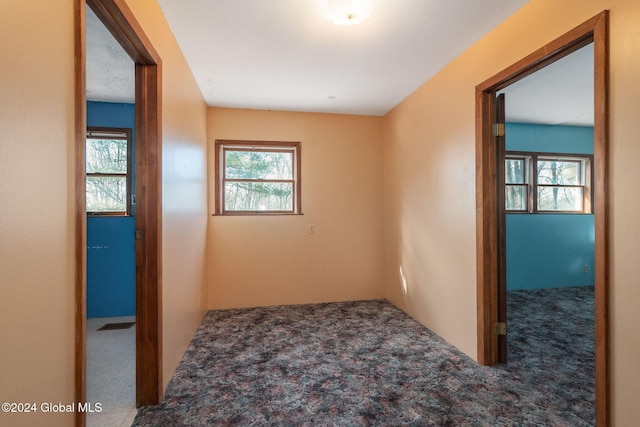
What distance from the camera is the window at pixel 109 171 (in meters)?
3.49

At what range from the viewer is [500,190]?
7.50ft

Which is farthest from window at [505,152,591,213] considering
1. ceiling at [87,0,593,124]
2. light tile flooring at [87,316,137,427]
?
light tile flooring at [87,316,137,427]

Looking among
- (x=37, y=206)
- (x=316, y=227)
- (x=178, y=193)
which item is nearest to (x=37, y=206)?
(x=37, y=206)

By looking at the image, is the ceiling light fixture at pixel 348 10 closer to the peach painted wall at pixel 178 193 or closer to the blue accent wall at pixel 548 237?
the peach painted wall at pixel 178 193

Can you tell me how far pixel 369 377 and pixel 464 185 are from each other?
5.55ft

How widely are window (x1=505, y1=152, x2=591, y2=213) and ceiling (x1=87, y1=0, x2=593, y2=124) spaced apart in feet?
4.08

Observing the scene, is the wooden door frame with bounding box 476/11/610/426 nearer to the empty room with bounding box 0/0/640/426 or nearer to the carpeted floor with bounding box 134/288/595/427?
the empty room with bounding box 0/0/640/426

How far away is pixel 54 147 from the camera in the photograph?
94 cm

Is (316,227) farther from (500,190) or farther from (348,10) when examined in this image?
(348,10)

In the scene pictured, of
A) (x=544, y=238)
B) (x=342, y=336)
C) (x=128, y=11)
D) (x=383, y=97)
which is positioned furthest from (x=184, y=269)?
(x=544, y=238)

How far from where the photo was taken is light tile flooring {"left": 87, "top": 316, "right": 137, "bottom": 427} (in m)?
1.73

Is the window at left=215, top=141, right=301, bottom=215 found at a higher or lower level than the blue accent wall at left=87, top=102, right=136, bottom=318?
higher

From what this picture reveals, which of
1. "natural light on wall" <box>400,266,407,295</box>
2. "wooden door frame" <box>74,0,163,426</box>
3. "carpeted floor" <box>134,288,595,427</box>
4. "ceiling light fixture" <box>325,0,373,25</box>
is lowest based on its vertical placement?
"carpeted floor" <box>134,288,595,427</box>

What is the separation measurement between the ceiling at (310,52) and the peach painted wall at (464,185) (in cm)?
20
